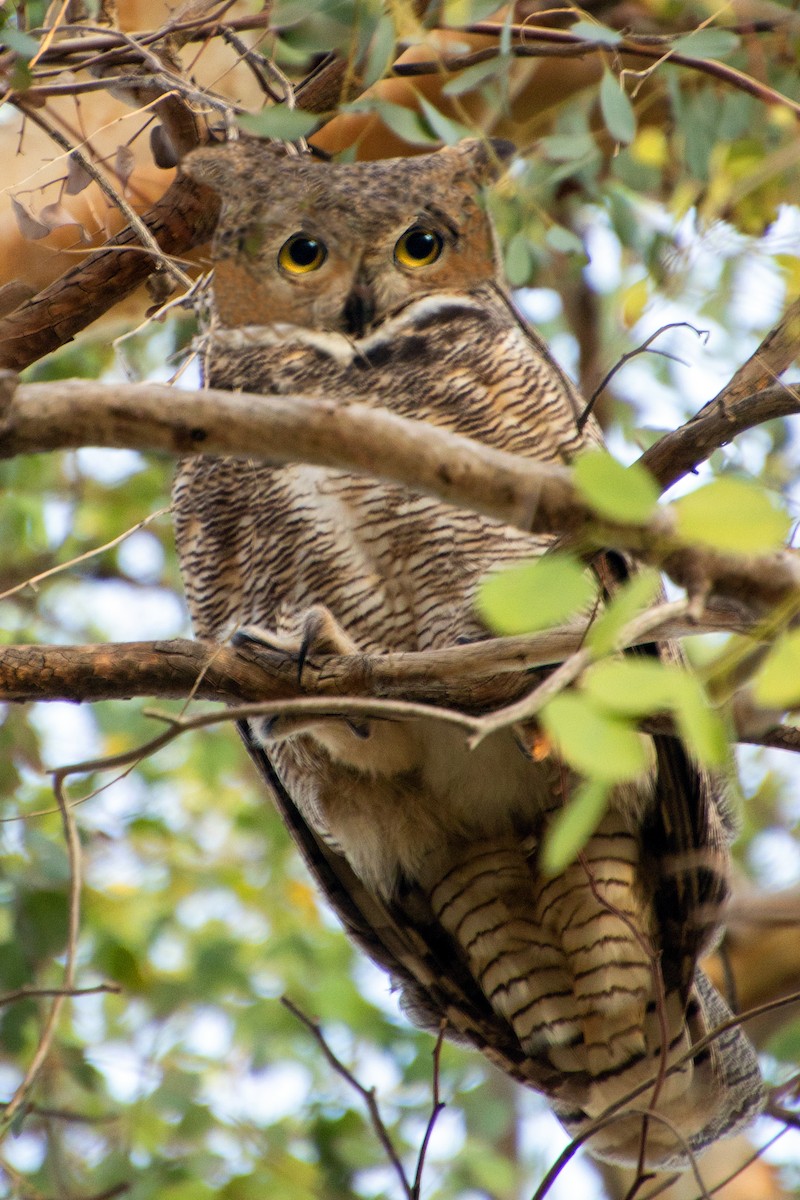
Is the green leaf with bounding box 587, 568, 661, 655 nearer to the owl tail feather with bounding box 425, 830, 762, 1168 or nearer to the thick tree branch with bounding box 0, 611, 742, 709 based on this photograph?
the thick tree branch with bounding box 0, 611, 742, 709

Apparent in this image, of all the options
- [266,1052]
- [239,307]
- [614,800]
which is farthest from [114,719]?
[614,800]

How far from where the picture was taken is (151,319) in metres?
1.80

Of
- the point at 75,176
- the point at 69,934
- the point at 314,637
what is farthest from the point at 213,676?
the point at 75,176

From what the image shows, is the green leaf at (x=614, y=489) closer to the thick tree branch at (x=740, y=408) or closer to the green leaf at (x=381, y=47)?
the thick tree branch at (x=740, y=408)

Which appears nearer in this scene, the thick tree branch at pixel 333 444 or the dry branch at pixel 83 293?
the thick tree branch at pixel 333 444

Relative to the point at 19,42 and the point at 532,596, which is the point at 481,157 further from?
the point at 532,596

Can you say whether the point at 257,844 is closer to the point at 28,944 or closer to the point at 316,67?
the point at 28,944

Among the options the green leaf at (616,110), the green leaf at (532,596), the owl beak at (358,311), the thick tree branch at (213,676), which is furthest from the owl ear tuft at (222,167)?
the green leaf at (532,596)

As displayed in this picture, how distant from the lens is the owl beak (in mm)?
2047

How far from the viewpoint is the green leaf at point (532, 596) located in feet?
2.36

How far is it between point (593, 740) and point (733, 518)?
150mm

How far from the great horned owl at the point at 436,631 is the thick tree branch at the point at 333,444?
82 cm

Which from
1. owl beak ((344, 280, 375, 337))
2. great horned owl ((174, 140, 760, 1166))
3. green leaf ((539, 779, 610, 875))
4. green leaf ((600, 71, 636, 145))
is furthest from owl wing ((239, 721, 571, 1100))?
green leaf ((539, 779, 610, 875))

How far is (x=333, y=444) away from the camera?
99 centimetres
